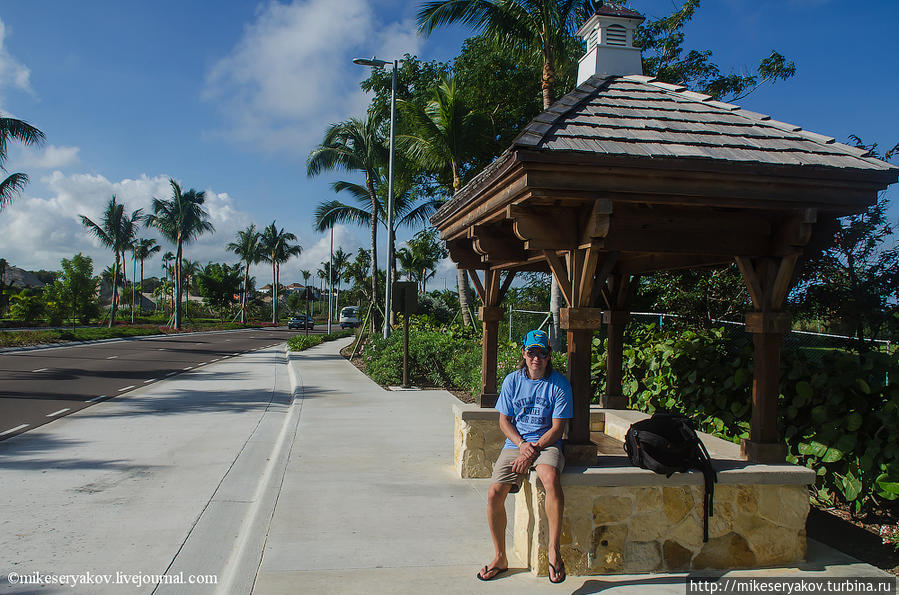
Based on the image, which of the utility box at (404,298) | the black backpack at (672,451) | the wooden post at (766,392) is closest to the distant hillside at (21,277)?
the utility box at (404,298)

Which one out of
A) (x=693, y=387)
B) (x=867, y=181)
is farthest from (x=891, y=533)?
(x=867, y=181)

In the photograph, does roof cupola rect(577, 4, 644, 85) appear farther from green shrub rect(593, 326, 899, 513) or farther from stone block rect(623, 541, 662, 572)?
stone block rect(623, 541, 662, 572)

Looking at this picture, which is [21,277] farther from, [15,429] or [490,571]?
[490,571]

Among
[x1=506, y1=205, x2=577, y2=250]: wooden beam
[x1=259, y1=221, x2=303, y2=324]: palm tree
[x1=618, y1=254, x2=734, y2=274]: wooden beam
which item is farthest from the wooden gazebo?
[x1=259, y1=221, x2=303, y2=324]: palm tree

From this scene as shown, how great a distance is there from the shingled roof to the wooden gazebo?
10mm

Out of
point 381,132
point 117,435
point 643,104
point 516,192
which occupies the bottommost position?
point 117,435

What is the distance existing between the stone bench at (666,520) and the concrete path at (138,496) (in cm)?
211

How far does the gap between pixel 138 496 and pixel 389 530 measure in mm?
2644

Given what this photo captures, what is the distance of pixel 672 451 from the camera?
4375 mm

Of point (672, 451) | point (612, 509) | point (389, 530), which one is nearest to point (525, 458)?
point (612, 509)

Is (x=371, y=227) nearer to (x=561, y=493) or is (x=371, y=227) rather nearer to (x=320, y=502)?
(x=320, y=502)

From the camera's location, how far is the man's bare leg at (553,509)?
407cm

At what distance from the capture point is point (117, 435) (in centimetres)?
902

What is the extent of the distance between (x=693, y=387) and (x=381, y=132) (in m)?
23.3
